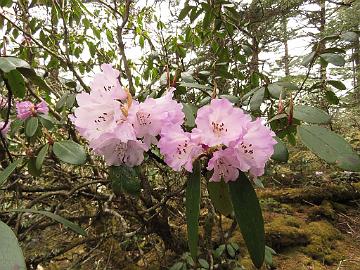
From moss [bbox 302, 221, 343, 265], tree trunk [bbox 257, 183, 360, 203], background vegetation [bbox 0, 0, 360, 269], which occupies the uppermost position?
background vegetation [bbox 0, 0, 360, 269]

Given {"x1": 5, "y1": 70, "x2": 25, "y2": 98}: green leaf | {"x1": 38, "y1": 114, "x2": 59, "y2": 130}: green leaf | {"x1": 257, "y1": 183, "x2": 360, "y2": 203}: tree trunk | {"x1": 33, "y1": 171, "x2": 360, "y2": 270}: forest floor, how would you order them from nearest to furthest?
1. {"x1": 5, "y1": 70, "x2": 25, "y2": 98}: green leaf
2. {"x1": 38, "y1": 114, "x2": 59, "y2": 130}: green leaf
3. {"x1": 33, "y1": 171, "x2": 360, "y2": 270}: forest floor
4. {"x1": 257, "y1": 183, "x2": 360, "y2": 203}: tree trunk

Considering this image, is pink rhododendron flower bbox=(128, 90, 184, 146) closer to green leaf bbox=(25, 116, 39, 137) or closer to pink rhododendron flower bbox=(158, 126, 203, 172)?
pink rhododendron flower bbox=(158, 126, 203, 172)

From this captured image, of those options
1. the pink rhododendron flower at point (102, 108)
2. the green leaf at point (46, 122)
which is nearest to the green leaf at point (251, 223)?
the pink rhododendron flower at point (102, 108)

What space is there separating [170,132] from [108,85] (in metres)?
0.17

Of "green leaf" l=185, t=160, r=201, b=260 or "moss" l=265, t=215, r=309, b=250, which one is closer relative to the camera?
"green leaf" l=185, t=160, r=201, b=260

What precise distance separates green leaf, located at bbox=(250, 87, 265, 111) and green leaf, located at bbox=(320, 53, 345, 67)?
0.29 metres

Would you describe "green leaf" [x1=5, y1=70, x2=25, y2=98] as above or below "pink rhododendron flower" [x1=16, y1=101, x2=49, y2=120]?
above

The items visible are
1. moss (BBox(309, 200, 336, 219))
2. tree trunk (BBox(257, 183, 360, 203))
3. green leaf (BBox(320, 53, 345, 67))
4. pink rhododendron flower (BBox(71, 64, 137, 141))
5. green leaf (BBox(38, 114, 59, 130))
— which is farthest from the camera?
tree trunk (BBox(257, 183, 360, 203))

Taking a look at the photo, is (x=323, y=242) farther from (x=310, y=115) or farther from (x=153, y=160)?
(x=310, y=115)

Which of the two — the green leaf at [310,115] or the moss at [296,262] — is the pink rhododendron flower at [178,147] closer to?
the green leaf at [310,115]

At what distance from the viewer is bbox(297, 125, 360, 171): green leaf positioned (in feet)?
2.10

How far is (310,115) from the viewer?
0.77 m

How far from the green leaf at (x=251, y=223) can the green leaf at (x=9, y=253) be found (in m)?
0.33

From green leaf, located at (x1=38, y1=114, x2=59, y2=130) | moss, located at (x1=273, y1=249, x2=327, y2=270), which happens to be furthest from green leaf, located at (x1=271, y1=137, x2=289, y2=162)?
moss, located at (x1=273, y1=249, x2=327, y2=270)
